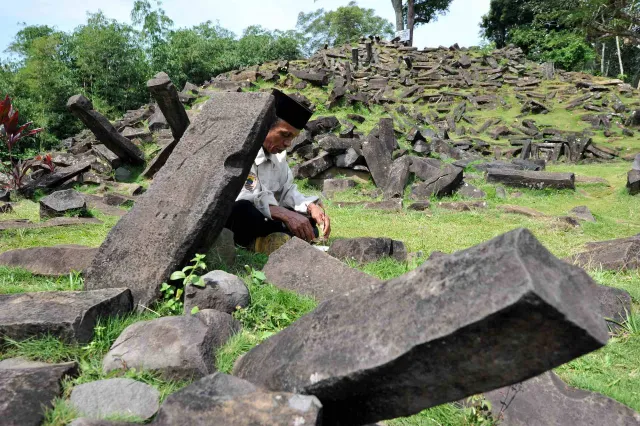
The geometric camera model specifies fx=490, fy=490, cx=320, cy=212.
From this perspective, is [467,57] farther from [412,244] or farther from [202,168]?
[202,168]

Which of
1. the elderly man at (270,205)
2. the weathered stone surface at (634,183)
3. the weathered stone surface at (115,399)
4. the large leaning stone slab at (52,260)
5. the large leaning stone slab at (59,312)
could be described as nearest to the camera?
the weathered stone surface at (115,399)

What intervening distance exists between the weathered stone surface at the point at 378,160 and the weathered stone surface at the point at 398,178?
25 cm

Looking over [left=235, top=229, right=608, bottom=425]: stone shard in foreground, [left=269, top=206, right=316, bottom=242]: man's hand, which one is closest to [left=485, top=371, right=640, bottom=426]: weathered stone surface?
[left=235, top=229, right=608, bottom=425]: stone shard in foreground

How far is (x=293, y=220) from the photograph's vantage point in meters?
4.35

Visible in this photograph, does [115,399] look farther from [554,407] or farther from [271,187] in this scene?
[271,187]

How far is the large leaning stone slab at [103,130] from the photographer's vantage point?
940 cm

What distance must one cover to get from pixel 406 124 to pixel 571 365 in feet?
41.0

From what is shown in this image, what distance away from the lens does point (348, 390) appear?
154 cm

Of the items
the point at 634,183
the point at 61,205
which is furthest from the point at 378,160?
the point at 61,205

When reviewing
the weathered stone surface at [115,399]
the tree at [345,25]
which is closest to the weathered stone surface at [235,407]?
the weathered stone surface at [115,399]

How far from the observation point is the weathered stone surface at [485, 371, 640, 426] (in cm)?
228

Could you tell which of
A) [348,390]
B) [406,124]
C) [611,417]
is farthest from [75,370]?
[406,124]

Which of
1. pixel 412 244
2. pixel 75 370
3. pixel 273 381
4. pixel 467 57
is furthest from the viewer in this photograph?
pixel 467 57

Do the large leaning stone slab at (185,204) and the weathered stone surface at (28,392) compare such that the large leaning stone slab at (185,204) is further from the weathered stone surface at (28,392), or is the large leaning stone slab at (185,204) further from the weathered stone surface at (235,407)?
the weathered stone surface at (235,407)
